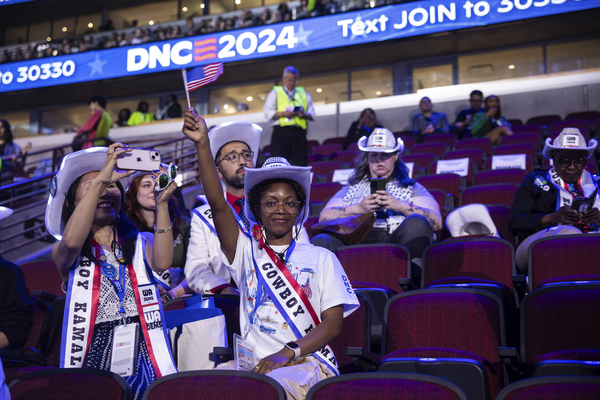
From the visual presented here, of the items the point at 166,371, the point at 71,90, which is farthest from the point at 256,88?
the point at 166,371

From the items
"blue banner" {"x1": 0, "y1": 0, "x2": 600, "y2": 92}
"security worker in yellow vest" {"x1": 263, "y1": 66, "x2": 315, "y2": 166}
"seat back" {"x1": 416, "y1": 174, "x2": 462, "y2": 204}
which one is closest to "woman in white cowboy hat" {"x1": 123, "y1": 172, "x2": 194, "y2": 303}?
"seat back" {"x1": 416, "y1": 174, "x2": 462, "y2": 204}

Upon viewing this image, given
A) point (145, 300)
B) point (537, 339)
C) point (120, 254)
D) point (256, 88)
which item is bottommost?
point (537, 339)

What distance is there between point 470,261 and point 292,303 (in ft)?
5.44

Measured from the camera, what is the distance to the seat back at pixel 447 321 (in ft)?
9.06

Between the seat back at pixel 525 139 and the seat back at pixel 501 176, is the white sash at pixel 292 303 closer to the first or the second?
the seat back at pixel 501 176

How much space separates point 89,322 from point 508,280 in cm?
235

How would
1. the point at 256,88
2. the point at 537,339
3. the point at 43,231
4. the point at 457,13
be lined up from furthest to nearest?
the point at 256,88 → the point at 457,13 → the point at 43,231 → the point at 537,339

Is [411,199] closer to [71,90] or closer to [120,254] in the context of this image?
[120,254]

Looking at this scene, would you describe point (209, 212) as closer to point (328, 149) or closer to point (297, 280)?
point (297, 280)

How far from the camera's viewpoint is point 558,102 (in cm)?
1055

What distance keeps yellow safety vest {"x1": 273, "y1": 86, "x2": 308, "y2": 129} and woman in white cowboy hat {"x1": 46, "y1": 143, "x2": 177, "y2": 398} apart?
468 cm

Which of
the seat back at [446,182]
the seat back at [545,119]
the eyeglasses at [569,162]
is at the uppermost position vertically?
the seat back at [545,119]

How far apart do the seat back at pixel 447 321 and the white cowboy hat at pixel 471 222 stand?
4.56 ft

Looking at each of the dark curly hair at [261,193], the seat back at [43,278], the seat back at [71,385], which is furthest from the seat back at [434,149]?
the seat back at [71,385]
